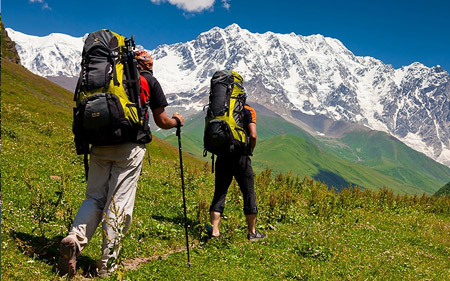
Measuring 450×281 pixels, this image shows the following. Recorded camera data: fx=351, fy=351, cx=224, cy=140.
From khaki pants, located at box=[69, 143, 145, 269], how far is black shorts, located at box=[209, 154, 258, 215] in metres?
3.12

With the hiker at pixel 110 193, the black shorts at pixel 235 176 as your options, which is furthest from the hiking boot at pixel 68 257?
the black shorts at pixel 235 176

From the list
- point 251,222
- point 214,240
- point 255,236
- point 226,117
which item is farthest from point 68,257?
point 255,236

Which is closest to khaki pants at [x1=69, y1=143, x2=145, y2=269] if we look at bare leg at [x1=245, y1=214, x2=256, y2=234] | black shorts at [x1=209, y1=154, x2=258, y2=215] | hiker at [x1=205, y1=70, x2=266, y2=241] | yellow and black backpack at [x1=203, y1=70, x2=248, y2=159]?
yellow and black backpack at [x1=203, y1=70, x2=248, y2=159]

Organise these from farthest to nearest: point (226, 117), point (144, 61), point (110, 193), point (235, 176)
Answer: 1. point (235, 176)
2. point (226, 117)
3. point (144, 61)
4. point (110, 193)

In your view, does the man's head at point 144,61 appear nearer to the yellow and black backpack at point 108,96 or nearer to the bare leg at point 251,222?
the yellow and black backpack at point 108,96

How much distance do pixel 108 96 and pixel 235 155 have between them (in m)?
4.07

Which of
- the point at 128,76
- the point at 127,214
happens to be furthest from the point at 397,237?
the point at 128,76

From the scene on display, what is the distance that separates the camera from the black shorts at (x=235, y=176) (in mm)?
9250

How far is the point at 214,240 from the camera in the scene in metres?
9.06

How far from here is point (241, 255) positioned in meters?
8.55

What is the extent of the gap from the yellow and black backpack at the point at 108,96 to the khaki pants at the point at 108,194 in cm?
27

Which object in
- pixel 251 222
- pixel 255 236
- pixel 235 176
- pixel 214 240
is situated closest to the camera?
pixel 214 240

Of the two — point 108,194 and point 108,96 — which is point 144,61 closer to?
point 108,96

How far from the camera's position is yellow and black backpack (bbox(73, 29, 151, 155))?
19.4ft
